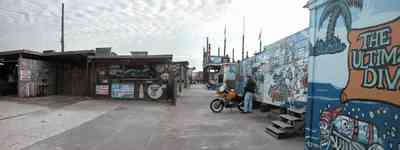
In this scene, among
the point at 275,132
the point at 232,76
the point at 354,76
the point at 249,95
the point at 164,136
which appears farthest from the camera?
the point at 232,76

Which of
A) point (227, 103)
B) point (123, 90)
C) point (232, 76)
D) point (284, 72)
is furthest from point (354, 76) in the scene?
point (232, 76)

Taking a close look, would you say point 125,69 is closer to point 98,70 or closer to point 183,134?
point 98,70

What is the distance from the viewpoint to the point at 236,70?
16766 mm

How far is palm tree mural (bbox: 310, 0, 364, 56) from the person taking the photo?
93.9 inches

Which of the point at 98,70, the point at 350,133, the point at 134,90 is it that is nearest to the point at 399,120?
the point at 350,133

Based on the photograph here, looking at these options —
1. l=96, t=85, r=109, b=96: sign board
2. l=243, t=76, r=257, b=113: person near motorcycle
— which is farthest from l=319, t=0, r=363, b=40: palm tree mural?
l=96, t=85, r=109, b=96: sign board

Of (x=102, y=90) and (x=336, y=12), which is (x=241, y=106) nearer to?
(x=336, y=12)

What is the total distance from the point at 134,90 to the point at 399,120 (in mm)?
14597

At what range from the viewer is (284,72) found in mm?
8133

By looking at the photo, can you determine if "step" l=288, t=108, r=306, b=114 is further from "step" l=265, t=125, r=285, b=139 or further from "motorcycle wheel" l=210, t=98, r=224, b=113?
"motorcycle wheel" l=210, t=98, r=224, b=113

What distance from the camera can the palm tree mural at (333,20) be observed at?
2385mm

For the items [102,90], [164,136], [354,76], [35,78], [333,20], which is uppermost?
[333,20]

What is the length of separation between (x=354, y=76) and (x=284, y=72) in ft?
19.7

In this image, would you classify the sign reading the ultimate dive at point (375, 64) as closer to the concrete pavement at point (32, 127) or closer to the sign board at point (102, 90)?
the concrete pavement at point (32, 127)
